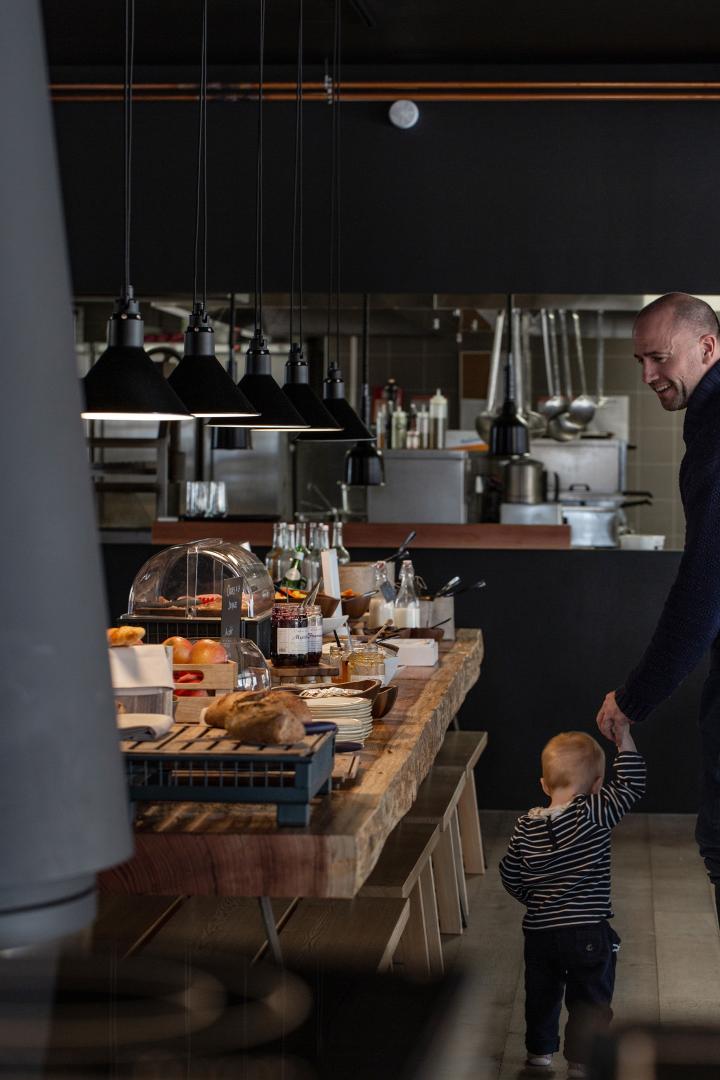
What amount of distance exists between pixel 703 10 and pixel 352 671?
11.8 ft

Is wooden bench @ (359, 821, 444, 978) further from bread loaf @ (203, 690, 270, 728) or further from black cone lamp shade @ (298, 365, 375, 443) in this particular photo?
black cone lamp shade @ (298, 365, 375, 443)

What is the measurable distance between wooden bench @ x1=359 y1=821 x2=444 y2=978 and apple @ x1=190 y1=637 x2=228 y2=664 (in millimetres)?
659

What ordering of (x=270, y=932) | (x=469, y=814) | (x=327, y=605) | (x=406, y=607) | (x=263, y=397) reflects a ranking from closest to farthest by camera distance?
1. (x=270, y=932)
2. (x=263, y=397)
3. (x=327, y=605)
4. (x=406, y=607)
5. (x=469, y=814)

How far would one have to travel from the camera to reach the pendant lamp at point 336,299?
5777 mm

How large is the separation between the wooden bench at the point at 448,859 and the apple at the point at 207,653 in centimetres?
132

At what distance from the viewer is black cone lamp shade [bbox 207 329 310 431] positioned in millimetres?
4242

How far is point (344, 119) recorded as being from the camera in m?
6.80

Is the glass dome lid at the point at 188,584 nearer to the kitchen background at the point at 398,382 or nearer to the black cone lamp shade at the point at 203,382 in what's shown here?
the black cone lamp shade at the point at 203,382

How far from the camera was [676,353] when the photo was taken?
3.41m

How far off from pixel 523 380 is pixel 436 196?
5.17 meters

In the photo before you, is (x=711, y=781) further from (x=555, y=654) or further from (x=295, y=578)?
(x=555, y=654)

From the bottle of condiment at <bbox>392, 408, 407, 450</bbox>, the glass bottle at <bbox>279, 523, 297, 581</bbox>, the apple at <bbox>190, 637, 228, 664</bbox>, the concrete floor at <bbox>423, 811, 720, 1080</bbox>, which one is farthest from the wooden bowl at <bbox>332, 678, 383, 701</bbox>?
the bottle of condiment at <bbox>392, 408, 407, 450</bbox>

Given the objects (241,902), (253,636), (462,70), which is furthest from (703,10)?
(241,902)

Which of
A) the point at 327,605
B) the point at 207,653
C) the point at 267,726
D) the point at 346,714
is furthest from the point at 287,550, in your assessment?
the point at 267,726
